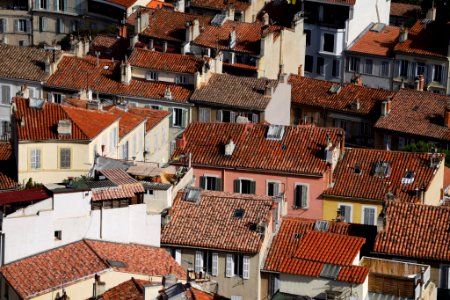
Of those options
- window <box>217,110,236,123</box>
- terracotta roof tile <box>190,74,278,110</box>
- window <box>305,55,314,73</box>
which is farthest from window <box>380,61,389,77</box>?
window <box>217,110,236,123</box>

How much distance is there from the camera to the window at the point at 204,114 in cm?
12325

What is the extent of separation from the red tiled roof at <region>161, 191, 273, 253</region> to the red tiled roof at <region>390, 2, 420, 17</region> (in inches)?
2910

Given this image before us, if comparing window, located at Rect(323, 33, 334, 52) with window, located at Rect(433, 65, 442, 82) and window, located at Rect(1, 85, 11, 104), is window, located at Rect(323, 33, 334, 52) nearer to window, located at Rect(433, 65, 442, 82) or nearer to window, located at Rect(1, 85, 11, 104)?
window, located at Rect(433, 65, 442, 82)

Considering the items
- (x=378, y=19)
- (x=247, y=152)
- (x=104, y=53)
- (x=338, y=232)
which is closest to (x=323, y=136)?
(x=247, y=152)

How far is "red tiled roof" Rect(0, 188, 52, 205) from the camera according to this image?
3415 inches

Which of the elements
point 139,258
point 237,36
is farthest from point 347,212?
point 237,36

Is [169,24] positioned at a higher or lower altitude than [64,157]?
higher

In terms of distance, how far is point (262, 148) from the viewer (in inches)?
4237

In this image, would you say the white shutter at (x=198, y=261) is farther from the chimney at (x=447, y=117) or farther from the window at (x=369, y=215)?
the chimney at (x=447, y=117)

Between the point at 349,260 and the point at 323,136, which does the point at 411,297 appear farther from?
the point at 323,136

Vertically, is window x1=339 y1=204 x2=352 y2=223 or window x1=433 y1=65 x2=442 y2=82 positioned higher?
window x1=433 y1=65 x2=442 y2=82

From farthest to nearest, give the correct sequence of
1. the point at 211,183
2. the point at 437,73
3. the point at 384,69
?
the point at 384,69, the point at 437,73, the point at 211,183

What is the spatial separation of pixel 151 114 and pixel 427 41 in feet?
120

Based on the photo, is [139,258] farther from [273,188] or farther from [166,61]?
[166,61]
